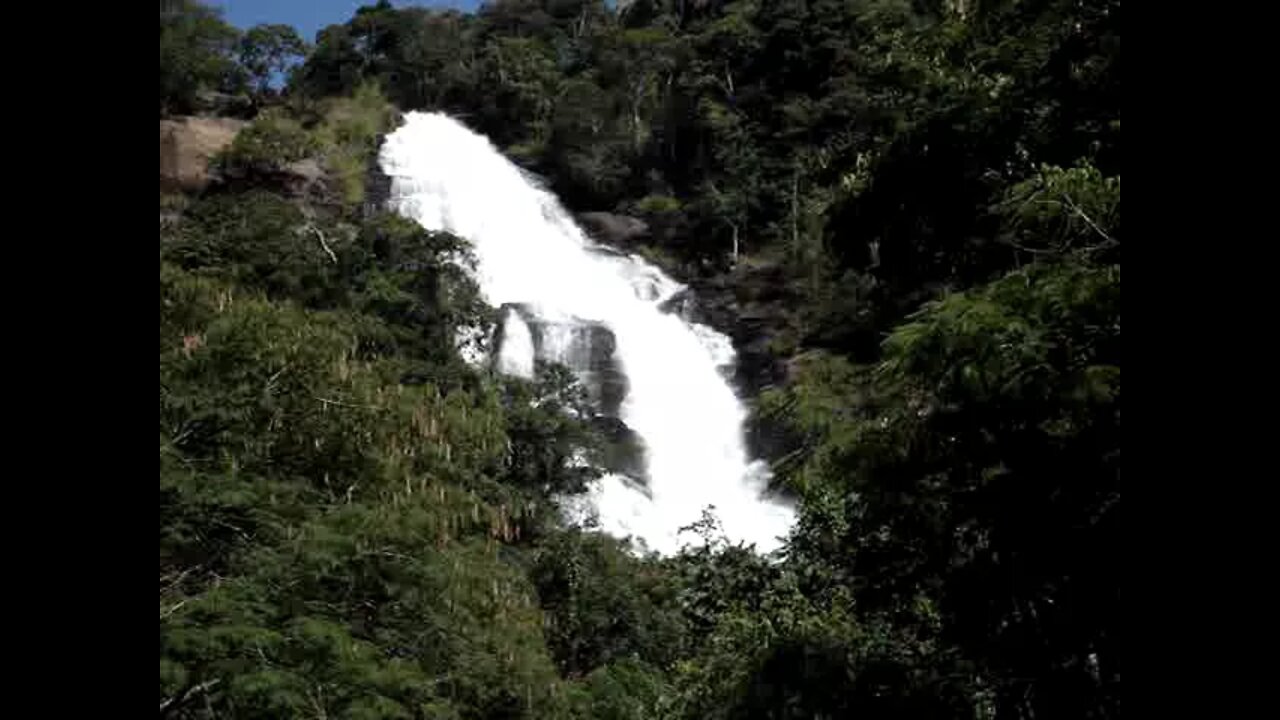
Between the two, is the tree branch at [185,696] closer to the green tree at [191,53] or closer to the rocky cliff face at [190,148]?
the rocky cliff face at [190,148]

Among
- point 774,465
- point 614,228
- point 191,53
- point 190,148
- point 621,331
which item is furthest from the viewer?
point 614,228

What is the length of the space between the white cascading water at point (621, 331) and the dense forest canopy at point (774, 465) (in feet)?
10.0

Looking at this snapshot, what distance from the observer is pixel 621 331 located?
2538 centimetres

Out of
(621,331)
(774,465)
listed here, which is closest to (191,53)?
(621,331)

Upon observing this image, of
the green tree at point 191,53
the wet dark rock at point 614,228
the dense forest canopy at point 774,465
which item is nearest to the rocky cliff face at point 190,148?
the green tree at point 191,53

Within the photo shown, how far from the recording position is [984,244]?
630 cm

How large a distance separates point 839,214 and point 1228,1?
5.68 meters

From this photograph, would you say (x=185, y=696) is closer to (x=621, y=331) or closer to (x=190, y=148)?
(x=621, y=331)

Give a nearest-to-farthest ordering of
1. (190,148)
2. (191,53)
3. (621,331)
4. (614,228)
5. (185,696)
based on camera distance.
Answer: (185,696)
(190,148)
(621,331)
(191,53)
(614,228)

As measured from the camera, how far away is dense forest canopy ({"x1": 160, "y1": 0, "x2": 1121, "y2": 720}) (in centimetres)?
402

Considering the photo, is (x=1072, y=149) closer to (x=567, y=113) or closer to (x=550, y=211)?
(x=550, y=211)

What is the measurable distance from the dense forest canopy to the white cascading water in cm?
306

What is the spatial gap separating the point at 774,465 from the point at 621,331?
18.8 meters
